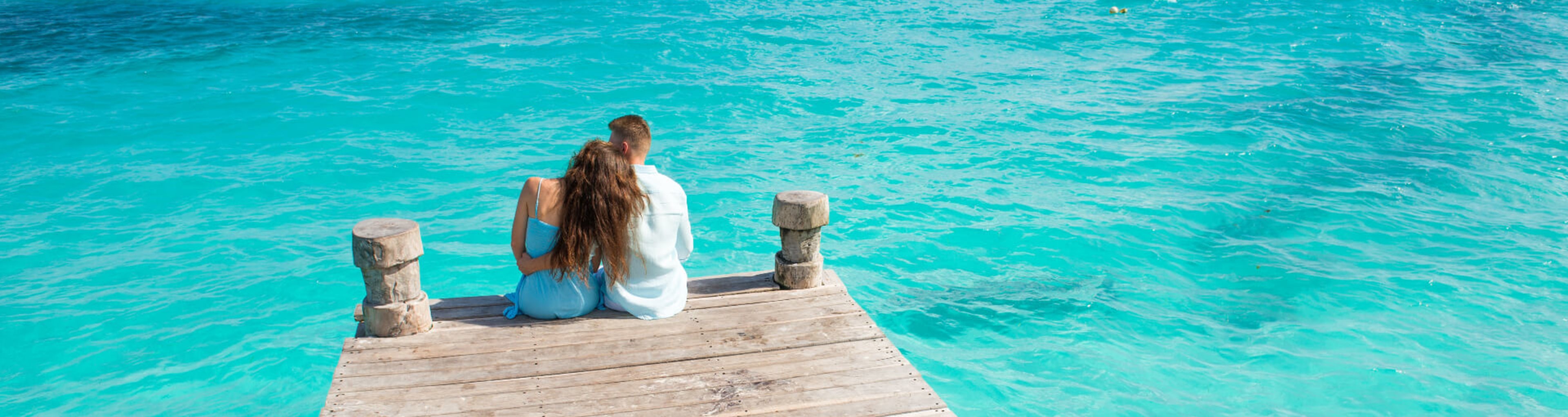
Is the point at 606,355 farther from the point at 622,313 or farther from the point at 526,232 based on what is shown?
the point at 526,232

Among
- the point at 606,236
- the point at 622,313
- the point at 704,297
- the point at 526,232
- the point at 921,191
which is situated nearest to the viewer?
the point at 606,236

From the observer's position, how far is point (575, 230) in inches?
190

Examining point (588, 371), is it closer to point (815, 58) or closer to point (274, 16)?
point (815, 58)

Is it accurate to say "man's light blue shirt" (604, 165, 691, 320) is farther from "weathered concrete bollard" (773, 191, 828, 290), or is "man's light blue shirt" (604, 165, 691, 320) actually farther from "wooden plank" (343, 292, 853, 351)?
"weathered concrete bollard" (773, 191, 828, 290)

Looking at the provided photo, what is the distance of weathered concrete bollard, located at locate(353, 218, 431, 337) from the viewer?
461cm

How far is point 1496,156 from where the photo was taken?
11.8m

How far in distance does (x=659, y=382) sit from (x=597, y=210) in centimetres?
91

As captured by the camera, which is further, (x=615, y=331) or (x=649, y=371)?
(x=615, y=331)

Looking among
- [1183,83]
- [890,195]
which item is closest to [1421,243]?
[890,195]

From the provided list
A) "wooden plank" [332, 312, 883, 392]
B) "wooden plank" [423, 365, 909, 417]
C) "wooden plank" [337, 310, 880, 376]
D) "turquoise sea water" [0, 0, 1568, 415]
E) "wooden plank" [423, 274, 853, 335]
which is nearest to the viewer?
"wooden plank" [423, 365, 909, 417]

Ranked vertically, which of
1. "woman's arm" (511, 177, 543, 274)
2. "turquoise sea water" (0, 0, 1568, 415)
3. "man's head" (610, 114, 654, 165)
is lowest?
"turquoise sea water" (0, 0, 1568, 415)

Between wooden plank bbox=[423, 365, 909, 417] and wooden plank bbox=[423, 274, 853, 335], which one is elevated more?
wooden plank bbox=[423, 274, 853, 335]

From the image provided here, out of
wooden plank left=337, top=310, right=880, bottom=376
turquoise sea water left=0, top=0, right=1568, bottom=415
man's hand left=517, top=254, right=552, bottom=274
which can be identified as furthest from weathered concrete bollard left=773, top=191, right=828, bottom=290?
turquoise sea water left=0, top=0, right=1568, bottom=415

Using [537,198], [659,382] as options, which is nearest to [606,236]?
[537,198]
